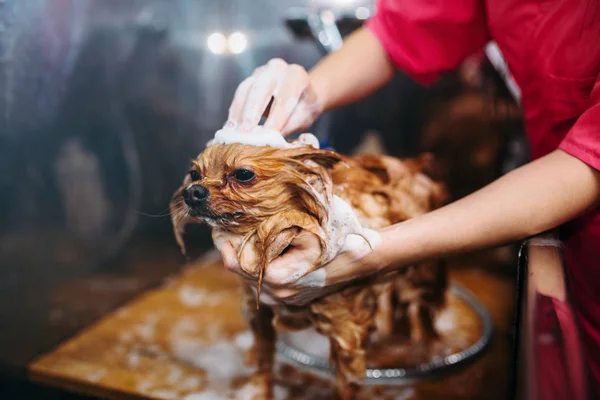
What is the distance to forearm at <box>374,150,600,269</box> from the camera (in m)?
0.62

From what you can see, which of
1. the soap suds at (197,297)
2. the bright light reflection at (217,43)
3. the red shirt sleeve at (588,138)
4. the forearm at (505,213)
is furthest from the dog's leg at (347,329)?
the bright light reflection at (217,43)

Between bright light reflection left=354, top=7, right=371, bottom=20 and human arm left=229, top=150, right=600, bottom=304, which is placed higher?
bright light reflection left=354, top=7, right=371, bottom=20

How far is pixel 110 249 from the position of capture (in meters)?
1.33

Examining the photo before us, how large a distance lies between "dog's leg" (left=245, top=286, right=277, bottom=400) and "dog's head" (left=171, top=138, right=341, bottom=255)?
0.19 m

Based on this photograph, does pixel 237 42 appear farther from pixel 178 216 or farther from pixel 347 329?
pixel 347 329

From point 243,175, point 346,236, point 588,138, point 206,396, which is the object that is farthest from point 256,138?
point 206,396

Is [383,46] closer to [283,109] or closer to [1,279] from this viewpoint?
[283,109]

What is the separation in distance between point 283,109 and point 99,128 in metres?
0.65

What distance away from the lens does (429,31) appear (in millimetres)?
915

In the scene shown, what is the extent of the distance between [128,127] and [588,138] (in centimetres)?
104

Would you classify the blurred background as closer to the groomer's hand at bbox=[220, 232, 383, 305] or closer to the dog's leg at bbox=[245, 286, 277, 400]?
the dog's leg at bbox=[245, 286, 277, 400]

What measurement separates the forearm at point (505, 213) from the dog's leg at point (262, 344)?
25 cm

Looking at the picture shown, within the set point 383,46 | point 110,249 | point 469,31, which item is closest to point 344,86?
point 383,46

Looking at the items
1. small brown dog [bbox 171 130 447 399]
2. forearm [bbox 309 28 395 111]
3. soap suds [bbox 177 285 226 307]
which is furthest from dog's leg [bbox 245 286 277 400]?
soap suds [bbox 177 285 226 307]
